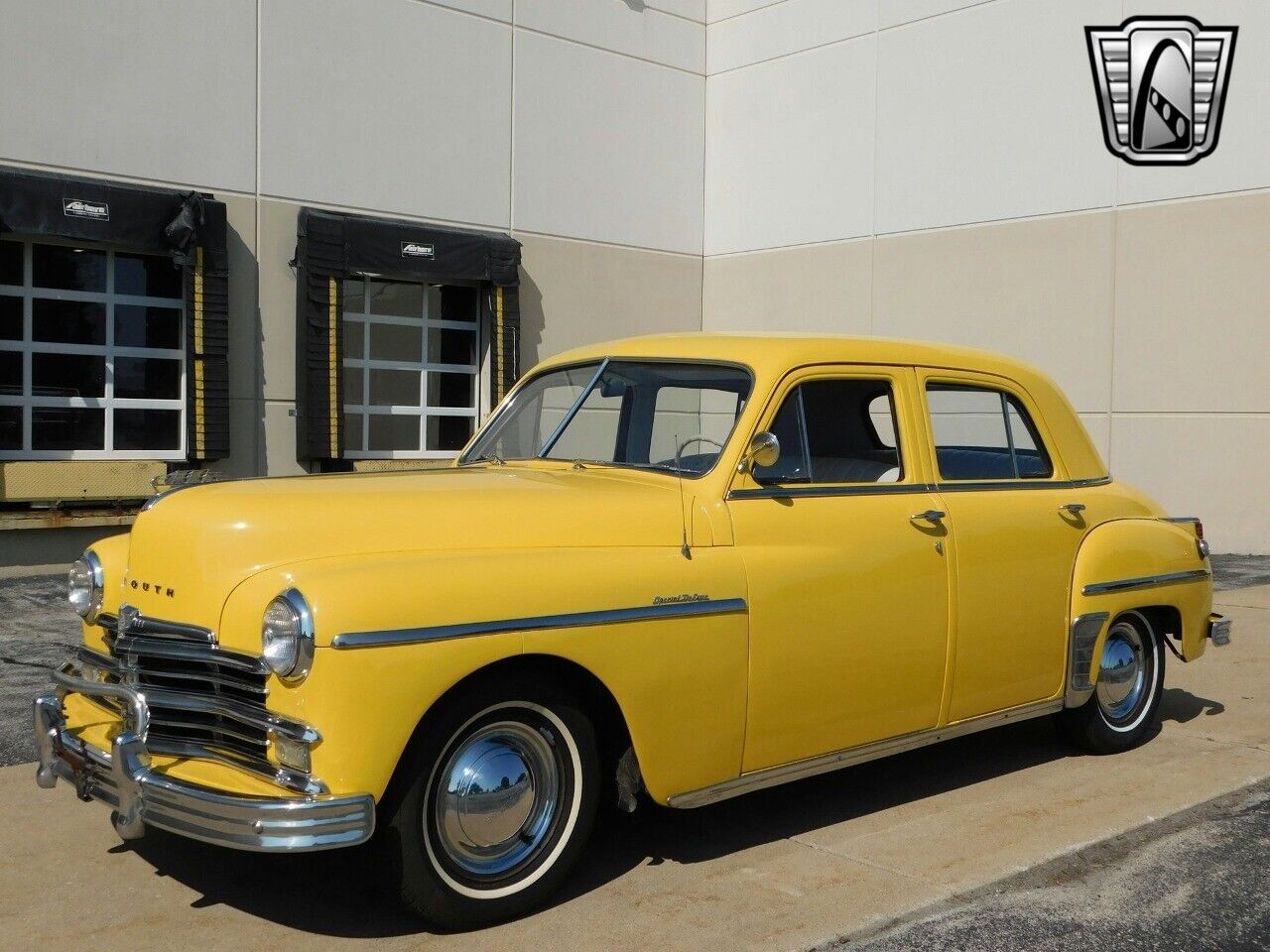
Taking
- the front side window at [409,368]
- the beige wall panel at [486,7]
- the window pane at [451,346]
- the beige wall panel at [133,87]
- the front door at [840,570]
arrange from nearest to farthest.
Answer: the front door at [840,570] → the beige wall panel at [133,87] → the front side window at [409,368] → the beige wall panel at [486,7] → the window pane at [451,346]

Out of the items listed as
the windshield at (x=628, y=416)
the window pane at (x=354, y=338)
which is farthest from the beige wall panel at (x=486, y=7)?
the windshield at (x=628, y=416)

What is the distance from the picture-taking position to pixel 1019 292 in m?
13.4

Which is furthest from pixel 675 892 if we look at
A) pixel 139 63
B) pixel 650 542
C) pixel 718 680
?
pixel 139 63

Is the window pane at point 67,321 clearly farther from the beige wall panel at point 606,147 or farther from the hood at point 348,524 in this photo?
the hood at point 348,524

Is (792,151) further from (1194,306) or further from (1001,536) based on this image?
(1001,536)

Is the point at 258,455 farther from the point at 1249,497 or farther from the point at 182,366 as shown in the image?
the point at 1249,497

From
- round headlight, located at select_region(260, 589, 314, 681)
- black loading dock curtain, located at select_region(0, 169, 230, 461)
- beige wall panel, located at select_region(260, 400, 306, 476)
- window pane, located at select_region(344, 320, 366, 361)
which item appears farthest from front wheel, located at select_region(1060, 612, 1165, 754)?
window pane, located at select_region(344, 320, 366, 361)

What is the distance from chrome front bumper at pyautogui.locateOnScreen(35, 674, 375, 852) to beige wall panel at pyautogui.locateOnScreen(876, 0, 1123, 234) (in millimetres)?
11409

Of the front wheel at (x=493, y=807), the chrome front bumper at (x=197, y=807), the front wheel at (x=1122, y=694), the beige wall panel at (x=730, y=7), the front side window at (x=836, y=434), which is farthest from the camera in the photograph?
the beige wall panel at (x=730, y=7)

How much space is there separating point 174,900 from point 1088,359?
36.3ft

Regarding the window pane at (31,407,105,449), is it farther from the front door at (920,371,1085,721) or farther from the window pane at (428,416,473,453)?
the front door at (920,371,1085,721)

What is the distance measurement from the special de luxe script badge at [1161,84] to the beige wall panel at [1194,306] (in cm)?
63

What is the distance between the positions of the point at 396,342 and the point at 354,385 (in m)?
0.68

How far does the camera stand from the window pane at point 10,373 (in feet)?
36.0
